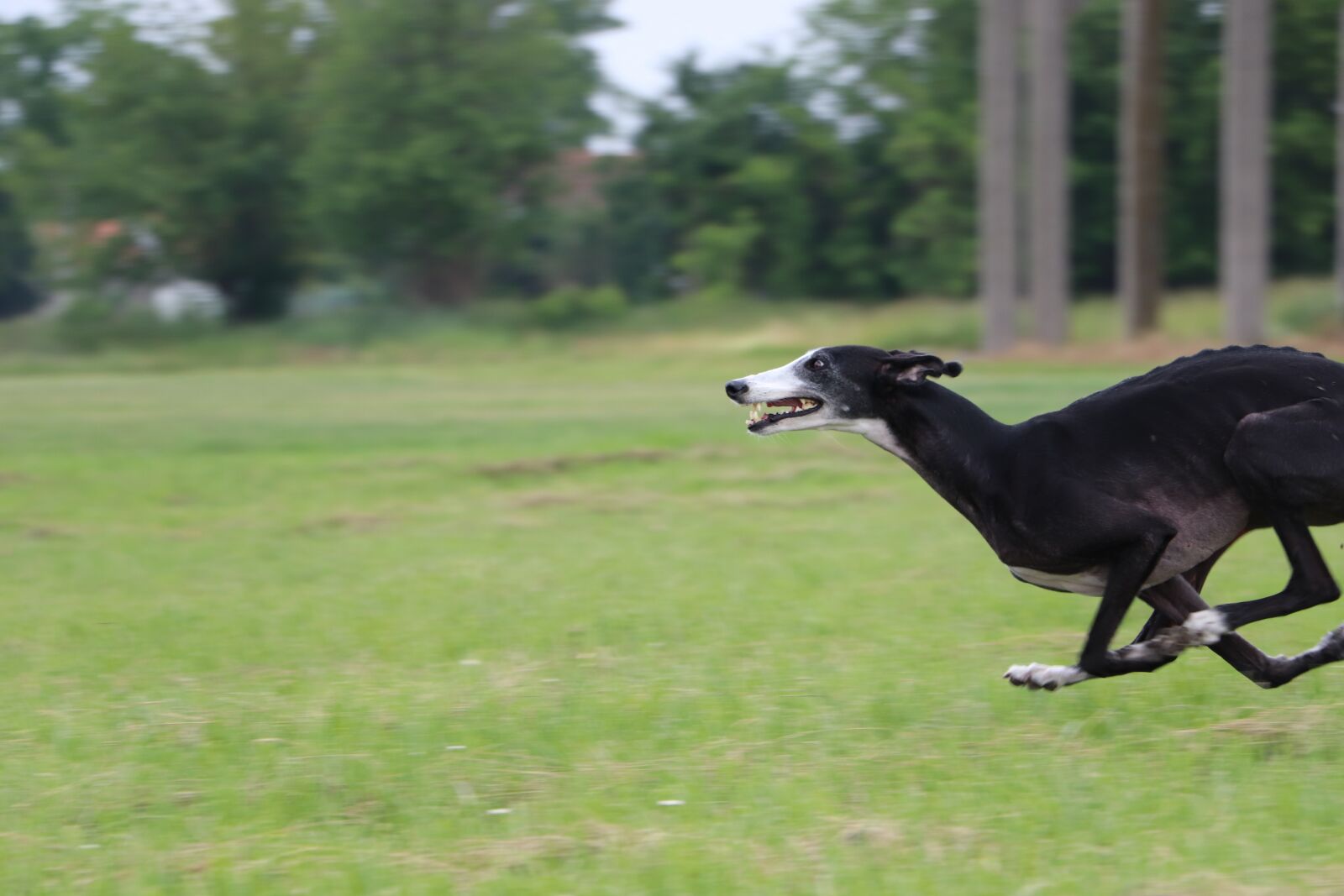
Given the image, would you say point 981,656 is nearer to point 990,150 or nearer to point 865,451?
point 865,451

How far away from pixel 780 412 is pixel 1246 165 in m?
31.7

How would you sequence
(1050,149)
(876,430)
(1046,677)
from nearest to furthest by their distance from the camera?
1. (1046,677)
2. (876,430)
3. (1050,149)

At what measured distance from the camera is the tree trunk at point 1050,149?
40.7 m

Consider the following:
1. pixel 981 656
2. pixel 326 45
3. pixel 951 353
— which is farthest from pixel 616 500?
pixel 326 45

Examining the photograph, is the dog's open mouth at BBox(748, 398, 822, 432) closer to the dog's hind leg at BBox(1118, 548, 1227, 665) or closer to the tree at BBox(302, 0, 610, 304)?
the dog's hind leg at BBox(1118, 548, 1227, 665)

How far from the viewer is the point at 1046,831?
5473 mm

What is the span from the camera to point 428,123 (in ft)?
190

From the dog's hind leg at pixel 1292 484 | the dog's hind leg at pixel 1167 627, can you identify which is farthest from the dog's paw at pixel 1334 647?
the dog's hind leg at pixel 1167 627

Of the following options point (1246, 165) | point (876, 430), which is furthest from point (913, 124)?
point (876, 430)

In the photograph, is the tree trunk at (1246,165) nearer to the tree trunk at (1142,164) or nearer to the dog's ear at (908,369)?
the tree trunk at (1142,164)

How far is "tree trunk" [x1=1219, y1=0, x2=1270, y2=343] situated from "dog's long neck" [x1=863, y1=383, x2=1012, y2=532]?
102 feet

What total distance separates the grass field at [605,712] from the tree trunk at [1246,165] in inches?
876

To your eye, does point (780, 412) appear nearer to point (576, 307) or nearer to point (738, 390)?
point (738, 390)

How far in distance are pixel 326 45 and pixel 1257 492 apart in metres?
60.0
